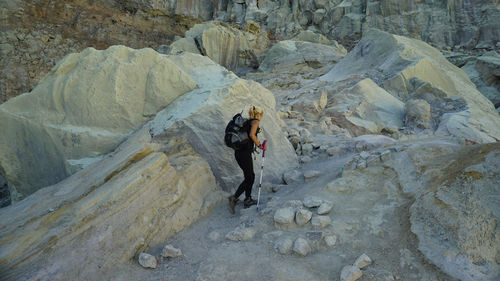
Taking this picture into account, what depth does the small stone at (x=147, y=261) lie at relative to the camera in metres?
3.36

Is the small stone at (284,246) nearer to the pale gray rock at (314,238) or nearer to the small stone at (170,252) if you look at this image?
the pale gray rock at (314,238)

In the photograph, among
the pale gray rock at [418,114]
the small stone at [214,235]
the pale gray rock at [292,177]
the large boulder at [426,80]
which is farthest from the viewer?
the pale gray rock at [418,114]

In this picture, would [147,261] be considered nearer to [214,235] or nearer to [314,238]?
[214,235]

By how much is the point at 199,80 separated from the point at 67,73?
267 centimetres

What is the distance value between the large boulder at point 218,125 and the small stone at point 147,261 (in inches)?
86.5

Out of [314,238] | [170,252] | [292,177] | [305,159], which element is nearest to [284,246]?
[314,238]

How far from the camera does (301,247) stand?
3309 millimetres

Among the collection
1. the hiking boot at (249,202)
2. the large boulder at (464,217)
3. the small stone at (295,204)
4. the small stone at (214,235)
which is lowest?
the hiking boot at (249,202)

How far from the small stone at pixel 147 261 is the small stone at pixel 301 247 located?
1656 millimetres

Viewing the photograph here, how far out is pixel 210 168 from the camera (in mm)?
5414

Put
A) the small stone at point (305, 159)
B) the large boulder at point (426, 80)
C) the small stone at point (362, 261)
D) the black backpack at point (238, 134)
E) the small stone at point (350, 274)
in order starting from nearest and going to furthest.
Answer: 1. the small stone at point (350, 274)
2. the small stone at point (362, 261)
3. the black backpack at point (238, 134)
4. the small stone at point (305, 159)
5. the large boulder at point (426, 80)

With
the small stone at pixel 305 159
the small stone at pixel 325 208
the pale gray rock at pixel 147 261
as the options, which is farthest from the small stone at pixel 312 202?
the small stone at pixel 305 159

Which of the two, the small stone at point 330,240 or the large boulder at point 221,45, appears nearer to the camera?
the small stone at point 330,240

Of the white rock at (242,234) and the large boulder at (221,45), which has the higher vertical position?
the large boulder at (221,45)
